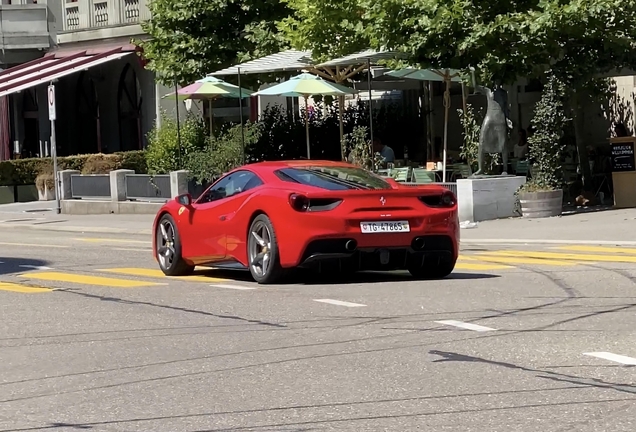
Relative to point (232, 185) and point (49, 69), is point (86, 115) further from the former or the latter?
point (232, 185)

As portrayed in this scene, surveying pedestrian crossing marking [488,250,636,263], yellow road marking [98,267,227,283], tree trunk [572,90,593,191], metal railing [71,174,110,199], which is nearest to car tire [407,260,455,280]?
yellow road marking [98,267,227,283]

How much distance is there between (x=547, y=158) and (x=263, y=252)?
10643 mm

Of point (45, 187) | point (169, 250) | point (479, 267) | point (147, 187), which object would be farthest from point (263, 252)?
point (45, 187)

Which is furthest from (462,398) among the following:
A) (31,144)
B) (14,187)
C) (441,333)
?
(31,144)

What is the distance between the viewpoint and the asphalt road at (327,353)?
7.44m

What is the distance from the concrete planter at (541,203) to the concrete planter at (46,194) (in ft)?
61.9

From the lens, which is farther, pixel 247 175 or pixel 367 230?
pixel 247 175

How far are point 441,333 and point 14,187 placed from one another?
30571 mm

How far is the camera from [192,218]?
15516 millimetres

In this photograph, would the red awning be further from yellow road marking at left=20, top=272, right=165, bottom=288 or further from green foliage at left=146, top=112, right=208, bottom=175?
yellow road marking at left=20, top=272, right=165, bottom=288

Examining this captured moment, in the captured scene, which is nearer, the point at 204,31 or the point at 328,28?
the point at 328,28

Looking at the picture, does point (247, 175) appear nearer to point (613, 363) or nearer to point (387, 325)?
point (387, 325)

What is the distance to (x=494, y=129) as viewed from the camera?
957 inches

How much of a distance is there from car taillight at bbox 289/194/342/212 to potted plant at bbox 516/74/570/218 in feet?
33.5
